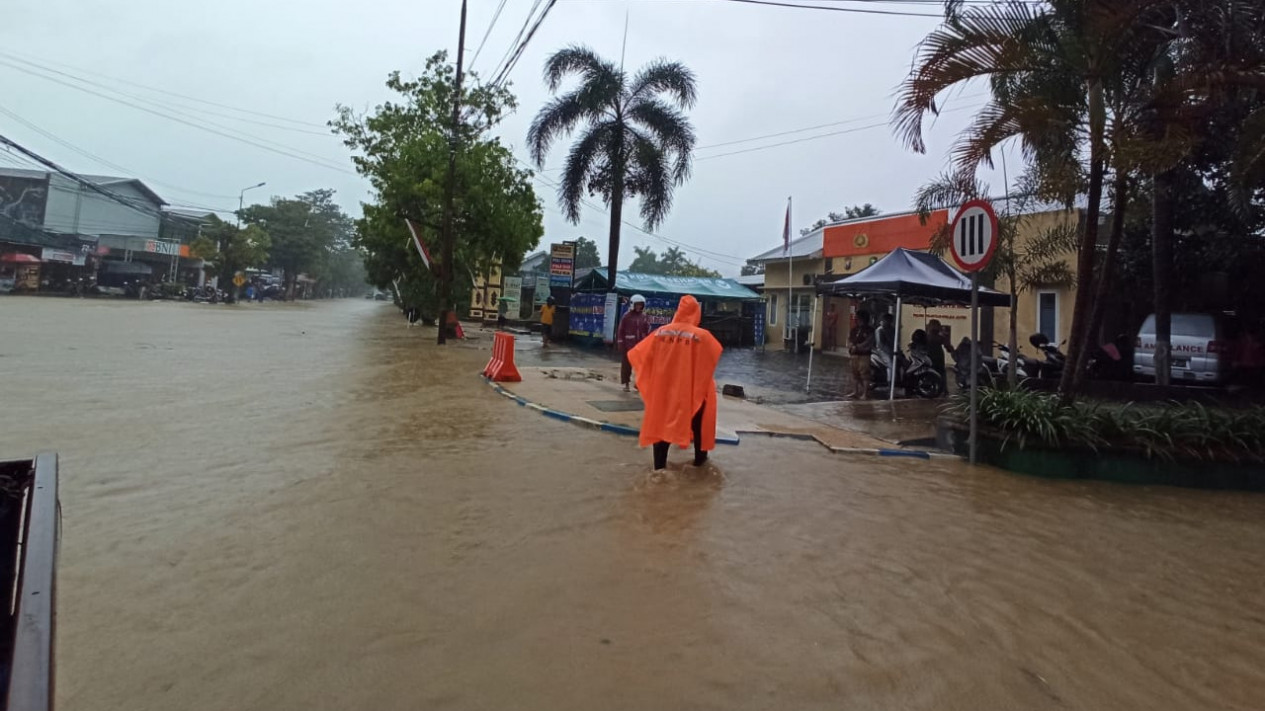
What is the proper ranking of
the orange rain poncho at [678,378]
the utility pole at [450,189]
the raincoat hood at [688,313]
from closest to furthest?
the orange rain poncho at [678,378]
the raincoat hood at [688,313]
the utility pole at [450,189]

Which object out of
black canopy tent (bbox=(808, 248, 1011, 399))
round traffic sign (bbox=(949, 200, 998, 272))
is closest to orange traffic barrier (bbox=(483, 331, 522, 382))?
black canopy tent (bbox=(808, 248, 1011, 399))

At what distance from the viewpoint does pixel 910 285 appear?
1142 cm

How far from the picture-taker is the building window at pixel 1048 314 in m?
17.2

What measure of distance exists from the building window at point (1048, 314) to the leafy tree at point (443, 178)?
14.7 m

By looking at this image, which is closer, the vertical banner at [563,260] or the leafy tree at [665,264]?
the vertical banner at [563,260]

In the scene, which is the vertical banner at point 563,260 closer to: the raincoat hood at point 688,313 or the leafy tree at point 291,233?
the raincoat hood at point 688,313

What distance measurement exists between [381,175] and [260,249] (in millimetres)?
33715

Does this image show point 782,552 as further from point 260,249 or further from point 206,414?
point 260,249

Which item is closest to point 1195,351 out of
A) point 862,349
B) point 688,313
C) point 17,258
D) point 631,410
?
point 862,349

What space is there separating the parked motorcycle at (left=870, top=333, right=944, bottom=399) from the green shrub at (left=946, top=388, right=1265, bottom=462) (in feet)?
16.8

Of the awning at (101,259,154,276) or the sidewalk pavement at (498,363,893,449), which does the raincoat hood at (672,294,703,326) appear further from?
the awning at (101,259,154,276)

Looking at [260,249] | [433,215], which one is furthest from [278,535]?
[260,249]

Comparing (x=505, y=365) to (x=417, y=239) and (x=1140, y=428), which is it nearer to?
(x=1140, y=428)

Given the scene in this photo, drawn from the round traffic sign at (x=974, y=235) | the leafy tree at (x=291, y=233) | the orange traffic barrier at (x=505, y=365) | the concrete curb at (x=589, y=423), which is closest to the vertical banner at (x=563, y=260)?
the orange traffic barrier at (x=505, y=365)
